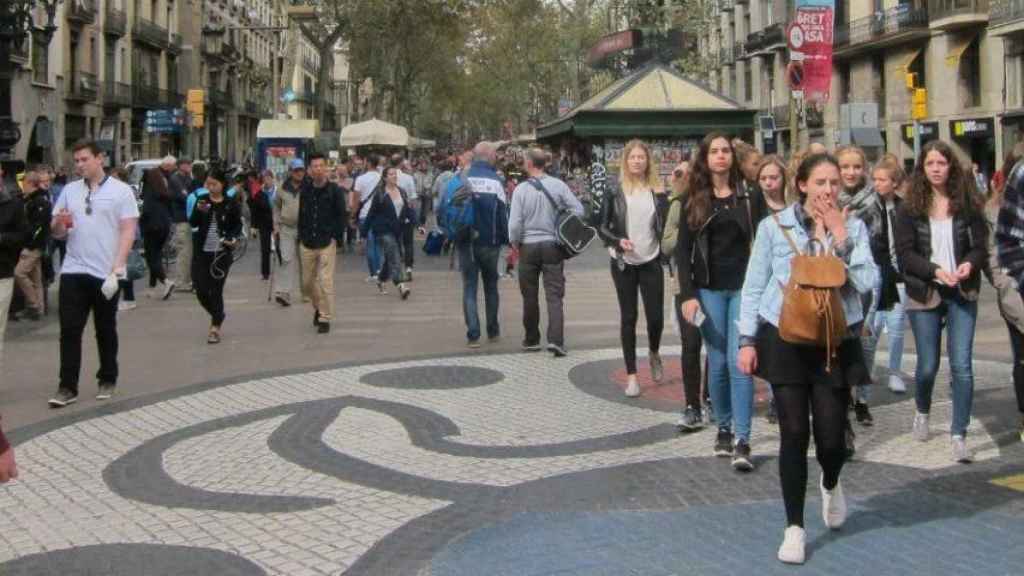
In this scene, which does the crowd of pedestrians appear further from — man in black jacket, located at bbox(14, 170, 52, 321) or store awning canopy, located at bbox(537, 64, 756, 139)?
store awning canopy, located at bbox(537, 64, 756, 139)

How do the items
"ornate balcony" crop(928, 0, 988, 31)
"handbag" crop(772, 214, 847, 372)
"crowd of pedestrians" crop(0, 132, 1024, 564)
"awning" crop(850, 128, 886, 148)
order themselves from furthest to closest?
"ornate balcony" crop(928, 0, 988, 31) < "awning" crop(850, 128, 886, 148) < "crowd of pedestrians" crop(0, 132, 1024, 564) < "handbag" crop(772, 214, 847, 372)

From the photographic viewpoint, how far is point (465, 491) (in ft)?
19.1

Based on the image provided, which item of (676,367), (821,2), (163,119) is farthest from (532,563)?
(163,119)

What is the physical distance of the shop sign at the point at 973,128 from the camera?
36.8 metres

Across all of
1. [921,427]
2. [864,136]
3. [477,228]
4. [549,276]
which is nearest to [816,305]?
[921,427]

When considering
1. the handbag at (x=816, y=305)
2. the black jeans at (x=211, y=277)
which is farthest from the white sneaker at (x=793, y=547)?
the black jeans at (x=211, y=277)

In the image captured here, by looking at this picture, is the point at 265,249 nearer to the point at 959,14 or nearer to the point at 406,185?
the point at 406,185

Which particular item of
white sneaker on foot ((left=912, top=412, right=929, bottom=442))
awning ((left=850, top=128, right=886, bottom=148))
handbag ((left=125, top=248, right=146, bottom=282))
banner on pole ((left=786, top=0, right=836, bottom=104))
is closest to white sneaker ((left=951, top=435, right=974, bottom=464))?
white sneaker on foot ((left=912, top=412, right=929, bottom=442))

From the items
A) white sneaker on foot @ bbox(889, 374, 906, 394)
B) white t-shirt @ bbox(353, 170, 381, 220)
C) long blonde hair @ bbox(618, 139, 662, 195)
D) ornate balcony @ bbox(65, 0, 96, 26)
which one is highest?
ornate balcony @ bbox(65, 0, 96, 26)

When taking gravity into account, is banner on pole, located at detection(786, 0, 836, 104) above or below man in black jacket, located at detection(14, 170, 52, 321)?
above

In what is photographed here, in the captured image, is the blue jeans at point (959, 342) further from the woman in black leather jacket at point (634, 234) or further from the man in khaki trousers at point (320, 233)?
the man in khaki trousers at point (320, 233)

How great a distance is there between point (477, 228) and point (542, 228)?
92cm

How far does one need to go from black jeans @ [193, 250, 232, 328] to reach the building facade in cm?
1959

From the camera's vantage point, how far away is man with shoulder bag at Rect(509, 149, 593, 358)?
32.7 feet
